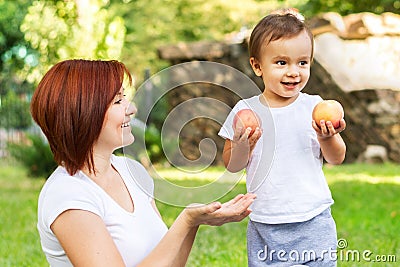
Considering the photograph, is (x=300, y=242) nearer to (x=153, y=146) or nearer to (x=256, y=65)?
(x=256, y=65)

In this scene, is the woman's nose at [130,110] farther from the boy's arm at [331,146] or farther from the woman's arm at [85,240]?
the boy's arm at [331,146]

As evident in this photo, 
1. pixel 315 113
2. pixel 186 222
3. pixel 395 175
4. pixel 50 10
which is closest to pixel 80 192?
pixel 186 222

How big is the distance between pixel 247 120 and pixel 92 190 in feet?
1.96

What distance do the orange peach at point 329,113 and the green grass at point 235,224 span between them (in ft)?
1.42

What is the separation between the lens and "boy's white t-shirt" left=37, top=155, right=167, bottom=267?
96.0 inches

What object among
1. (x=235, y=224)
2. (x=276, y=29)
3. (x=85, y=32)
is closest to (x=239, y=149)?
(x=276, y=29)

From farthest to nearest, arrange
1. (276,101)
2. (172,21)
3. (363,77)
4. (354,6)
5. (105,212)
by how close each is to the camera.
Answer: (172,21) < (354,6) < (363,77) < (276,101) < (105,212)

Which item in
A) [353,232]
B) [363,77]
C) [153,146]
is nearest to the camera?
[353,232]

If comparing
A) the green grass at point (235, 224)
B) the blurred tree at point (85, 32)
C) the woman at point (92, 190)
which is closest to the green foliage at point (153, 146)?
the blurred tree at point (85, 32)

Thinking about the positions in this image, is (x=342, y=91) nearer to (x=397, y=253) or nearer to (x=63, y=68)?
(x=397, y=253)

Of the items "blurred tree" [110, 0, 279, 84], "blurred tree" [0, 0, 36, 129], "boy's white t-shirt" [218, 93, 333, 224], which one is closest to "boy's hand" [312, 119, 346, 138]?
"boy's white t-shirt" [218, 93, 333, 224]

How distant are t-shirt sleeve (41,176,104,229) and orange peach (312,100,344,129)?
86 cm

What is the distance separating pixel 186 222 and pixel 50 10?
10.1m

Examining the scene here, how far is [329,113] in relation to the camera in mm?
2703
